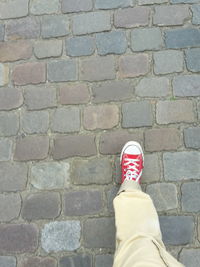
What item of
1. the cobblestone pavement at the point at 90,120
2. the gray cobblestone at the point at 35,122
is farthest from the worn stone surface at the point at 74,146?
the gray cobblestone at the point at 35,122

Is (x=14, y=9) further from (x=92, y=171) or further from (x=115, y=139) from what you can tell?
(x=92, y=171)

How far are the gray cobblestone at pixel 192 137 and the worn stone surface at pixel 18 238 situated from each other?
1226 millimetres

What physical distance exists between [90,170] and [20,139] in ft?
1.89

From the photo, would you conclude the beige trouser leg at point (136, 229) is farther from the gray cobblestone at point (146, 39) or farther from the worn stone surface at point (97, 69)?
the gray cobblestone at point (146, 39)

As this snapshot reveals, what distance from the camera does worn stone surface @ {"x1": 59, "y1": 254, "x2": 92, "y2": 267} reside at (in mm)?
2693

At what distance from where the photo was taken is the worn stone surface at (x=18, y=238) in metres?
2.76

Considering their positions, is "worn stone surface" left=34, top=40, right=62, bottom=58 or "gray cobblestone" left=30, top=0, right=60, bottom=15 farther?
"gray cobblestone" left=30, top=0, right=60, bottom=15

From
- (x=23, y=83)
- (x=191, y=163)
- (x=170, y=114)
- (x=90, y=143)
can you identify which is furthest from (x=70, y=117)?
(x=191, y=163)

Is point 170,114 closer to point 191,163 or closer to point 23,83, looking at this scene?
point 191,163

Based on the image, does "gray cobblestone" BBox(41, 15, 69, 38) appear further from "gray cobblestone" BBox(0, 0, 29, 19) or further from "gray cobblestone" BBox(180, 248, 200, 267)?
"gray cobblestone" BBox(180, 248, 200, 267)

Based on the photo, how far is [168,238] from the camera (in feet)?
8.82

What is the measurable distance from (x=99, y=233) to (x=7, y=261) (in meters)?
0.66

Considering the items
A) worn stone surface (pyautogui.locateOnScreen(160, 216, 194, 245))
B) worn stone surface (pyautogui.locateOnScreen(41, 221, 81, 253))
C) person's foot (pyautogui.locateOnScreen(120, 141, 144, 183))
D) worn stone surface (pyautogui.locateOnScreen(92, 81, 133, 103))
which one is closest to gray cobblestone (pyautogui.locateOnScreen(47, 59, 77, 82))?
worn stone surface (pyautogui.locateOnScreen(92, 81, 133, 103))

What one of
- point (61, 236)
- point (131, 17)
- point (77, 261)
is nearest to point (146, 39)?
point (131, 17)
